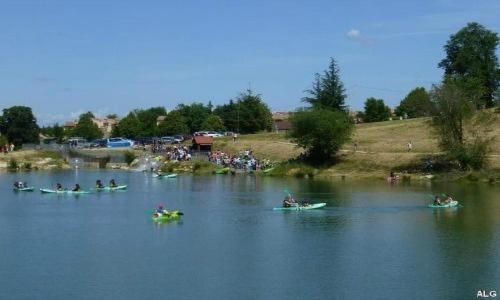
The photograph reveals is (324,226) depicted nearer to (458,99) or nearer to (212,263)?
(212,263)

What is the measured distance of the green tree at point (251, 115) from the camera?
507ft

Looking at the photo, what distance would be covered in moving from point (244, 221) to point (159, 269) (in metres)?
17.0

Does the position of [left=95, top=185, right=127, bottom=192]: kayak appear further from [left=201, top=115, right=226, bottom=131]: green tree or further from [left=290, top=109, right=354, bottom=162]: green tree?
[left=201, top=115, right=226, bottom=131]: green tree

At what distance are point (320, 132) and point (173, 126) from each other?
81.2 metres

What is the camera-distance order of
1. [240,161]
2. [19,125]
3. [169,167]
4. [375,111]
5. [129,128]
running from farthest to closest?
[129,128] → [375,111] → [19,125] → [169,167] → [240,161]

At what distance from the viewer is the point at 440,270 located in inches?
1594

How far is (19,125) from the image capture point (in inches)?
6403

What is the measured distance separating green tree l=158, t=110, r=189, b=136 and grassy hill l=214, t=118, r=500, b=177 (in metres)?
49.2

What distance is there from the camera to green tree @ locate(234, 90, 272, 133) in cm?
15450

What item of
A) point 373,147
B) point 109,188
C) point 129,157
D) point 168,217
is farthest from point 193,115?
point 168,217

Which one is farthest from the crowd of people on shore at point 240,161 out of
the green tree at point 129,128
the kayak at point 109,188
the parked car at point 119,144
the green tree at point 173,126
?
the green tree at point 129,128

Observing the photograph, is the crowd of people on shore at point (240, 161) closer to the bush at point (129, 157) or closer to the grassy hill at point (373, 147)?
the grassy hill at point (373, 147)

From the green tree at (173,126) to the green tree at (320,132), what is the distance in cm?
7562

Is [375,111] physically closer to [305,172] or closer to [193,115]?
[193,115]
